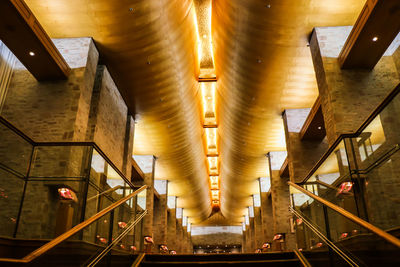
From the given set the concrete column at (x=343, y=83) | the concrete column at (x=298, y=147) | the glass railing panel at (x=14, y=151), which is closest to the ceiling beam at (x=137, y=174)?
the concrete column at (x=298, y=147)

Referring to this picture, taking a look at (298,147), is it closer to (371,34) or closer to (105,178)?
(371,34)

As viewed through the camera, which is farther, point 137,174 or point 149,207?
point 137,174

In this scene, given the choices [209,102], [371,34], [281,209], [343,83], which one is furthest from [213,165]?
[371,34]

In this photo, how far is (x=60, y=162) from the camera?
505 centimetres

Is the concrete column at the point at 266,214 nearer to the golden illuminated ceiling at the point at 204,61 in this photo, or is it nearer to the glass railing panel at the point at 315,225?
the golden illuminated ceiling at the point at 204,61

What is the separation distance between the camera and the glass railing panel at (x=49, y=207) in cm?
475

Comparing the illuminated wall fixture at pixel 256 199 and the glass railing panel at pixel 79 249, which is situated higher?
the illuminated wall fixture at pixel 256 199

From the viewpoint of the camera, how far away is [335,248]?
12.3ft

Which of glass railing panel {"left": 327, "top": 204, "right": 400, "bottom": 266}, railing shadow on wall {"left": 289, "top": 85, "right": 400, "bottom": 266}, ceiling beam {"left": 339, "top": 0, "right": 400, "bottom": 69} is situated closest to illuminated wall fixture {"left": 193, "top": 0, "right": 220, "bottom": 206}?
ceiling beam {"left": 339, "top": 0, "right": 400, "bottom": 69}

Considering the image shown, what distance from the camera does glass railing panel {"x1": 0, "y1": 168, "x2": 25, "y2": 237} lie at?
4.56m

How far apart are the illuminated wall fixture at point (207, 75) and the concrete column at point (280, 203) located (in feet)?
11.0

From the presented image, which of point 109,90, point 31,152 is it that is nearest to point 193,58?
point 109,90

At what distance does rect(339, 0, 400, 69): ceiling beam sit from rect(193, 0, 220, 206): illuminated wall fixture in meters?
4.06

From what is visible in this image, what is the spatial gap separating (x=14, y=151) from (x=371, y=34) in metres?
6.99
